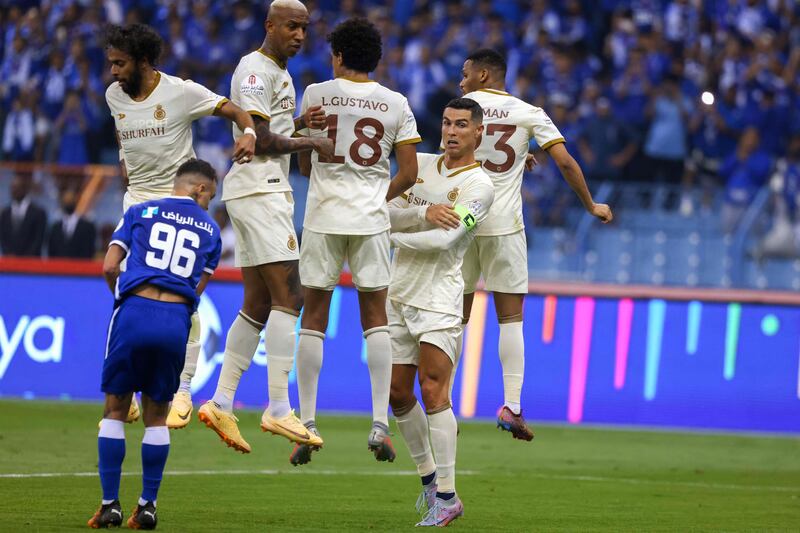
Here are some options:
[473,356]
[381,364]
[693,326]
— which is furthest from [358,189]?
[693,326]

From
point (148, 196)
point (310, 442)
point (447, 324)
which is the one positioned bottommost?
point (310, 442)

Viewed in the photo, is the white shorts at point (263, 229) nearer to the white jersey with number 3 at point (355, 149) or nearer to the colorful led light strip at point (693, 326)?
the white jersey with number 3 at point (355, 149)

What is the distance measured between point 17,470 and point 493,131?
4.65m

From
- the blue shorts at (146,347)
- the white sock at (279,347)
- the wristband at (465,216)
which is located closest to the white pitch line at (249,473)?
the white sock at (279,347)

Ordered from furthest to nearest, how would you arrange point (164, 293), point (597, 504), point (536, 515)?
point (597, 504) → point (536, 515) → point (164, 293)

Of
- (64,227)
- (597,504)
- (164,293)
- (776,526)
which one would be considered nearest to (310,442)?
(164,293)

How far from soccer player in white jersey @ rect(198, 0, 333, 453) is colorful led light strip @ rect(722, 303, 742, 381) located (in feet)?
26.6

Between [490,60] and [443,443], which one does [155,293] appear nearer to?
[443,443]

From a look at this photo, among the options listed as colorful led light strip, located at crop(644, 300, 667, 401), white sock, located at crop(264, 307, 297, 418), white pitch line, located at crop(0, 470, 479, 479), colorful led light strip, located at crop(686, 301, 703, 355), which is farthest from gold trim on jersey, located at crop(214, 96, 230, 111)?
colorful led light strip, located at crop(686, 301, 703, 355)

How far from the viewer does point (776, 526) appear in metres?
9.69

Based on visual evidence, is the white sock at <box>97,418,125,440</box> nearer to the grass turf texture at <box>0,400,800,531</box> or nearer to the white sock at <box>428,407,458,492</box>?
the grass turf texture at <box>0,400,800,531</box>

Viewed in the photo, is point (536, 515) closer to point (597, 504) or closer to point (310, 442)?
point (597, 504)

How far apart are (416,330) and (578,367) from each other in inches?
299

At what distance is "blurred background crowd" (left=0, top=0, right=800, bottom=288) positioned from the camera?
741 inches
